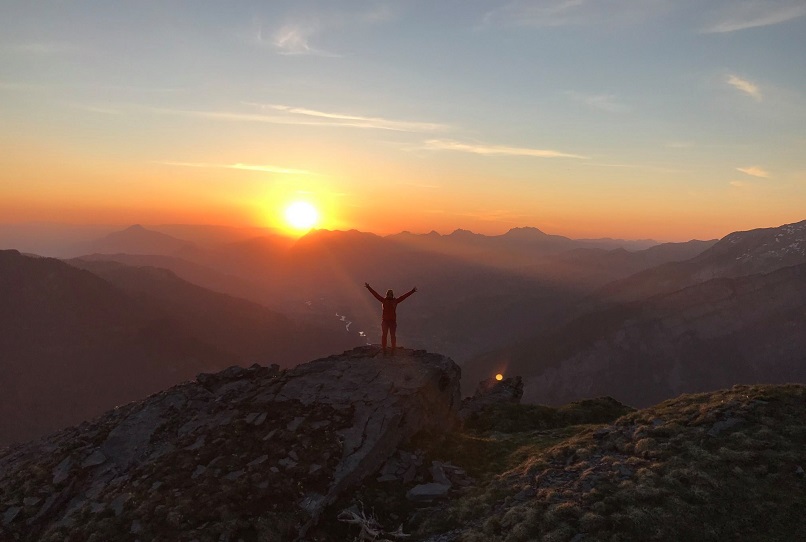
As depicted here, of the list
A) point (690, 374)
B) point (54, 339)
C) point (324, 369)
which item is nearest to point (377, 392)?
point (324, 369)

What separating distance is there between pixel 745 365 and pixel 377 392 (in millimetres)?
215985

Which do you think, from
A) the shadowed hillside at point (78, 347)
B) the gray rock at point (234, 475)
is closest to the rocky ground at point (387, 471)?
the gray rock at point (234, 475)

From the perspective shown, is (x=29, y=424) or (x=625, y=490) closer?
(x=625, y=490)

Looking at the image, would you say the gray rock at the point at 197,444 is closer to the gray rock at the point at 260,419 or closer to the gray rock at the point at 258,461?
the gray rock at the point at 260,419

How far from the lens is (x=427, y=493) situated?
18953mm

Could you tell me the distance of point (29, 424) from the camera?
378 feet

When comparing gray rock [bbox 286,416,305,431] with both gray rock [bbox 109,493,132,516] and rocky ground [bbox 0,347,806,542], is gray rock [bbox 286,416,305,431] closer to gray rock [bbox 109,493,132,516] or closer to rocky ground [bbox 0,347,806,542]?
rocky ground [bbox 0,347,806,542]

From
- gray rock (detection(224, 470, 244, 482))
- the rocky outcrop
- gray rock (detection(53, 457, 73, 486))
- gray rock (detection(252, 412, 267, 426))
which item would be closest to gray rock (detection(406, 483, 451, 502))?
the rocky outcrop

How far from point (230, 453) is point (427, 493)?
9109 millimetres

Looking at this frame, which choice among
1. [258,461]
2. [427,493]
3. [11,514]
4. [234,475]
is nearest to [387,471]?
[427,493]

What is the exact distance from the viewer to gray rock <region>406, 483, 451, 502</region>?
741 inches

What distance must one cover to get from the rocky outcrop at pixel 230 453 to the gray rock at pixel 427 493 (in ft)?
7.40

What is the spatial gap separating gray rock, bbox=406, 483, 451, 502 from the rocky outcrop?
226cm

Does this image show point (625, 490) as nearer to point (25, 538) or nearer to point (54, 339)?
point (25, 538)
